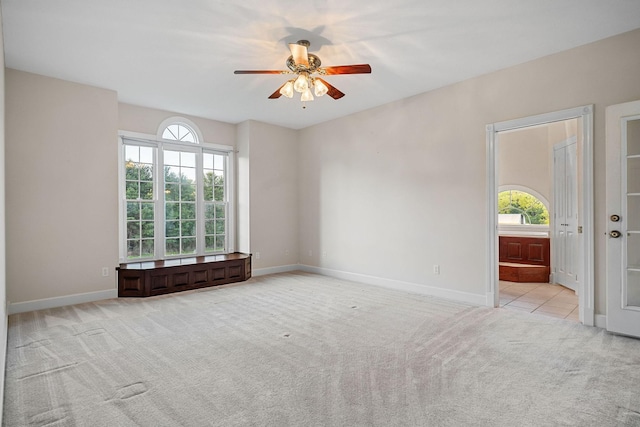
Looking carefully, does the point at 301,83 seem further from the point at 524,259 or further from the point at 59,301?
the point at 524,259

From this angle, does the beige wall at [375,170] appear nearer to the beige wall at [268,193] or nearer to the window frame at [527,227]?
the beige wall at [268,193]

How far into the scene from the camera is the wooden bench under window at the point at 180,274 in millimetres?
4906

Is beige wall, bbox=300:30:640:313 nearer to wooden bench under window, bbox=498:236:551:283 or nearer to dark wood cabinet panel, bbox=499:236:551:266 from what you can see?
wooden bench under window, bbox=498:236:551:283

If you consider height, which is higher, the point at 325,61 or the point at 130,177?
the point at 325,61

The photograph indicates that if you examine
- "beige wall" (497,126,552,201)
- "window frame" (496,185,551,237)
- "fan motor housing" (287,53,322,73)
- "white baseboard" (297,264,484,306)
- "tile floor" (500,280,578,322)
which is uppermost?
"fan motor housing" (287,53,322,73)

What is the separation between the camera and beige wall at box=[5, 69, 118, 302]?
4137 millimetres

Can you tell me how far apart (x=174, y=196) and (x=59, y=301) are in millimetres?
2254

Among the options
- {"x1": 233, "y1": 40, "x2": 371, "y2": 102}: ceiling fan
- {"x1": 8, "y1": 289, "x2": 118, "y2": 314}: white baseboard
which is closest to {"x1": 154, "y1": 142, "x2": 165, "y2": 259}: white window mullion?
{"x1": 8, "y1": 289, "x2": 118, "y2": 314}: white baseboard

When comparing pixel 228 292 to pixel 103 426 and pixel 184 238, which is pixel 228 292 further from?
pixel 103 426

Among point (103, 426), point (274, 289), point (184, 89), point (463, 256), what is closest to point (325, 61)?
point (184, 89)

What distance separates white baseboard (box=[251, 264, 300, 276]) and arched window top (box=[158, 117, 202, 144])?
2605 mm

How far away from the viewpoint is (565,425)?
1.94 metres

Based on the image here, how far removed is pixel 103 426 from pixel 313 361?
1.44 meters

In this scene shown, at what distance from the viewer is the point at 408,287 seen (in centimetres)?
516
